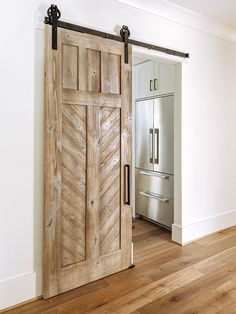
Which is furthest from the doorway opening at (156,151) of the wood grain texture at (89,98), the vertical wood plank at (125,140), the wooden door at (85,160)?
the wood grain texture at (89,98)

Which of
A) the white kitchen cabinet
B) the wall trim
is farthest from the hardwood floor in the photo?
the wall trim

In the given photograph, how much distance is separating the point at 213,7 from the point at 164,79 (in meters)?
1.03

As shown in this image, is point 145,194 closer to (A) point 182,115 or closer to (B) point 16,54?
(A) point 182,115

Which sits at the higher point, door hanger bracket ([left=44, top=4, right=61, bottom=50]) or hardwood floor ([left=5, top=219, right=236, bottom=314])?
door hanger bracket ([left=44, top=4, right=61, bottom=50])

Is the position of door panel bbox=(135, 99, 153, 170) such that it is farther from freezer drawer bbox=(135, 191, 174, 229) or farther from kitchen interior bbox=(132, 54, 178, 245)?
freezer drawer bbox=(135, 191, 174, 229)

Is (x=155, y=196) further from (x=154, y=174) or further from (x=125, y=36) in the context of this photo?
(x=125, y=36)

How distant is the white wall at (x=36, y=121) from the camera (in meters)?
2.12

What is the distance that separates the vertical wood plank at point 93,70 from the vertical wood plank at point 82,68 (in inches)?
1.2

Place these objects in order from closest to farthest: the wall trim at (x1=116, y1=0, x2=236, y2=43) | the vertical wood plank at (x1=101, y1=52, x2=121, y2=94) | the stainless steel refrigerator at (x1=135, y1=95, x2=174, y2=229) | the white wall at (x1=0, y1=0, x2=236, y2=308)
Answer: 1. the white wall at (x1=0, y1=0, x2=236, y2=308)
2. the vertical wood plank at (x1=101, y1=52, x2=121, y2=94)
3. the wall trim at (x1=116, y1=0, x2=236, y2=43)
4. the stainless steel refrigerator at (x1=135, y1=95, x2=174, y2=229)

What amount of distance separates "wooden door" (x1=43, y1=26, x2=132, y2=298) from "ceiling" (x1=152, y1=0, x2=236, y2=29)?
98cm

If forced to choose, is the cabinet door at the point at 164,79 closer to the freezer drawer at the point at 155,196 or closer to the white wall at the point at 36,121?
the white wall at the point at 36,121

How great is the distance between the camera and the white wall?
212cm

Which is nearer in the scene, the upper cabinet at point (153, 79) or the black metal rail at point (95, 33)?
the black metal rail at point (95, 33)

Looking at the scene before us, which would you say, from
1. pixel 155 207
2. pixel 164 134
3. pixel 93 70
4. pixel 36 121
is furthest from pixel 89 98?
pixel 155 207
